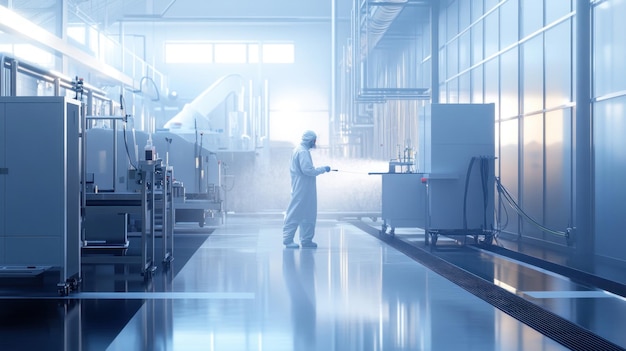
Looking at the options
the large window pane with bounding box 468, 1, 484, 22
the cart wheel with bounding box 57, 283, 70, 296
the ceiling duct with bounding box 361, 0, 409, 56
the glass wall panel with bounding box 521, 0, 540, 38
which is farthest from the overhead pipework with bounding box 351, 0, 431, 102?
the cart wheel with bounding box 57, 283, 70, 296

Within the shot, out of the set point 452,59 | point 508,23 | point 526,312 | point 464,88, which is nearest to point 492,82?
point 508,23

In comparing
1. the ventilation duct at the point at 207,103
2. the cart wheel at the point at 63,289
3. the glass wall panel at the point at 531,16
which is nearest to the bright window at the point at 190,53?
the ventilation duct at the point at 207,103

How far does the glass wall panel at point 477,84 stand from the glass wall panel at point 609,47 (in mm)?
3984

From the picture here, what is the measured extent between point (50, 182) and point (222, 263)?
254cm

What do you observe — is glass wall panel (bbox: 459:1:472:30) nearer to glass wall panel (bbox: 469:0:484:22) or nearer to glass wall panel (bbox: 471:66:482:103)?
glass wall panel (bbox: 469:0:484:22)

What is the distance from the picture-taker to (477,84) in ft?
39.8

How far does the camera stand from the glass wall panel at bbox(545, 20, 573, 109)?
866cm

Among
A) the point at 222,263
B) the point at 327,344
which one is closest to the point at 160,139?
the point at 222,263

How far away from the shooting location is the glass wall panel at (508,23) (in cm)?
1034

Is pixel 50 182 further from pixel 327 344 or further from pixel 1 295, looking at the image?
pixel 327 344

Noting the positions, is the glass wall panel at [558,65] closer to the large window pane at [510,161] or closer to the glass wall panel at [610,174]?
the glass wall panel at [610,174]

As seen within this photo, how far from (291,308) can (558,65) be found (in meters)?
5.79

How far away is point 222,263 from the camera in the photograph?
7621 mm

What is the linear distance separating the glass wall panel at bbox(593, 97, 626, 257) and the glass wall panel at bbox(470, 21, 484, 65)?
419 cm
